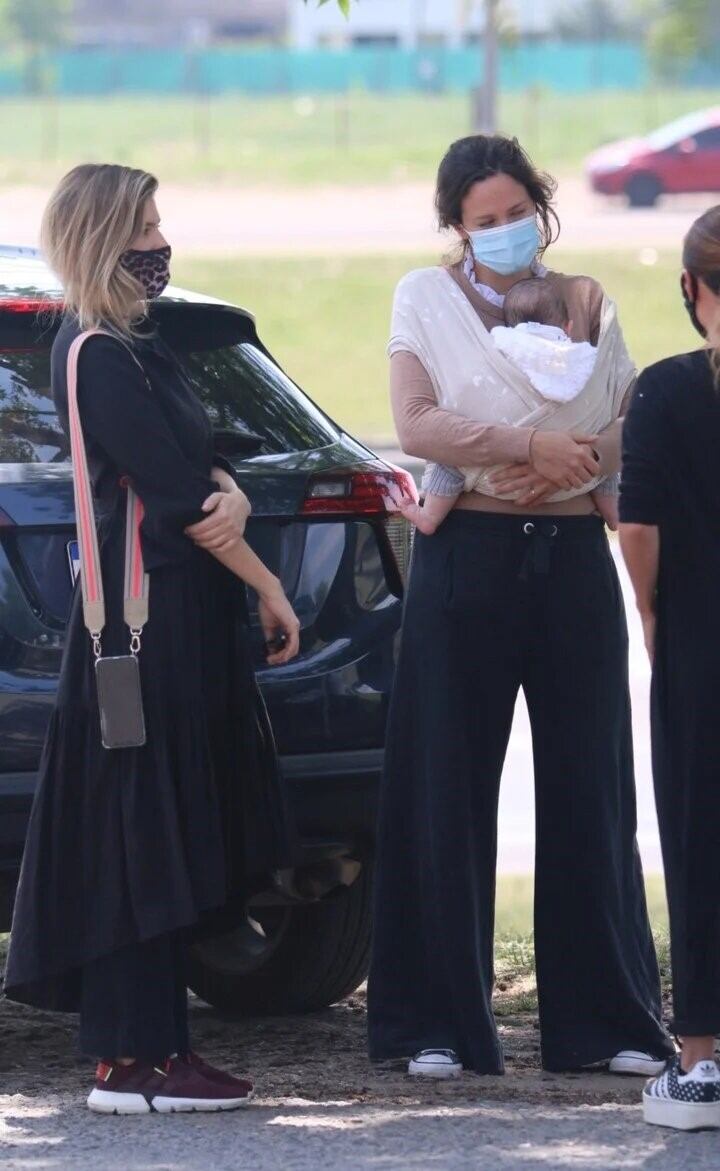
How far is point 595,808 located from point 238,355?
4.29ft

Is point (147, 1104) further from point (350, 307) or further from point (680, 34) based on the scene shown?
point (680, 34)

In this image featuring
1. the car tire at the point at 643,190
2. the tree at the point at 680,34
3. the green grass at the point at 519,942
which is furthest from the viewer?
the car tire at the point at 643,190

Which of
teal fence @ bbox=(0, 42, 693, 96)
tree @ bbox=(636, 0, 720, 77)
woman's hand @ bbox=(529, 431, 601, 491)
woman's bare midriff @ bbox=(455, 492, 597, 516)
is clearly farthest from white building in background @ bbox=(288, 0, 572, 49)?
woman's hand @ bbox=(529, 431, 601, 491)

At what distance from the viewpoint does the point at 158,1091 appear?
Result: 4.08m

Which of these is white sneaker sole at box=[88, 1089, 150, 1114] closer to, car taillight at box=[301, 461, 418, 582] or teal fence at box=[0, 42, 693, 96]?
car taillight at box=[301, 461, 418, 582]

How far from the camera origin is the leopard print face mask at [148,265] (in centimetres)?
402

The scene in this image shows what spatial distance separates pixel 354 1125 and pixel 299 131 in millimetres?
44600

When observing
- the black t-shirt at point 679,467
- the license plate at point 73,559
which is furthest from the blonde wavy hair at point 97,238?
the black t-shirt at point 679,467

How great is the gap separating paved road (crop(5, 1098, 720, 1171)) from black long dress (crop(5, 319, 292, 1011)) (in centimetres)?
33

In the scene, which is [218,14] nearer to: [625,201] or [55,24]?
[55,24]

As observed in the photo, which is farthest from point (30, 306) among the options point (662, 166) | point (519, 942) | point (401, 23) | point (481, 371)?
point (401, 23)

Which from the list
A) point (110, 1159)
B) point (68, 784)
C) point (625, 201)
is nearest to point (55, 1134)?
point (110, 1159)

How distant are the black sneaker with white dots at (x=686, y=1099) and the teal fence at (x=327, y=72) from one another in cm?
5400

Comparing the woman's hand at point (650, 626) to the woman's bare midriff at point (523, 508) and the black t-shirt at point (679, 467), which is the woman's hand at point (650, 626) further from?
the woman's bare midriff at point (523, 508)
